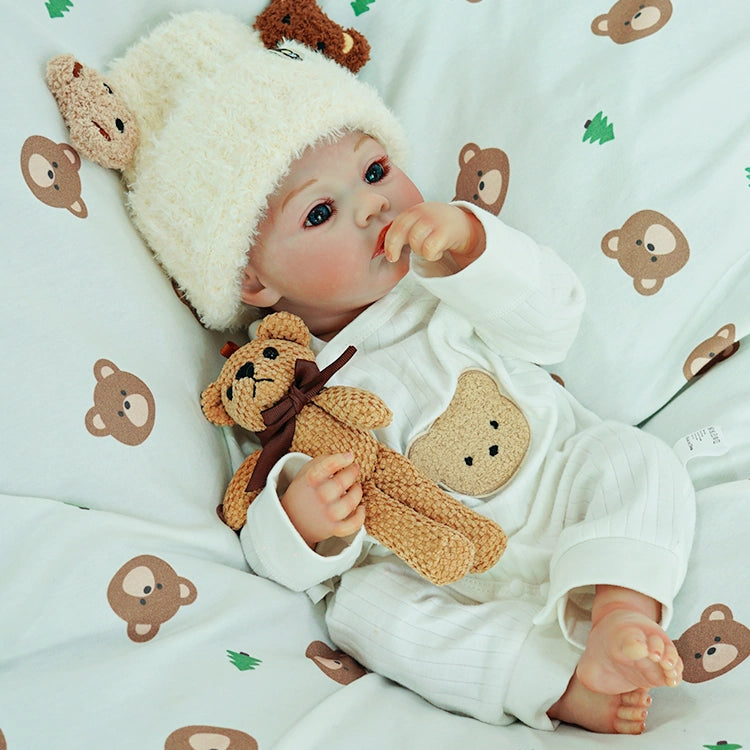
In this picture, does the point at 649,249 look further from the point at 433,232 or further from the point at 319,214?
the point at 319,214

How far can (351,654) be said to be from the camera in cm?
110

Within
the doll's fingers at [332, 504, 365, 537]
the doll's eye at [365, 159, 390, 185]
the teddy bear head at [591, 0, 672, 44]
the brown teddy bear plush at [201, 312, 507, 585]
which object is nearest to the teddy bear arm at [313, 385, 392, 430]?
the brown teddy bear plush at [201, 312, 507, 585]

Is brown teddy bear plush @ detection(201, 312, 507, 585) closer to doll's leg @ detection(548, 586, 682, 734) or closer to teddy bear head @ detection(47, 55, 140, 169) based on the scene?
doll's leg @ detection(548, 586, 682, 734)

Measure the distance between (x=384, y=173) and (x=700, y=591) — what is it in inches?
27.7

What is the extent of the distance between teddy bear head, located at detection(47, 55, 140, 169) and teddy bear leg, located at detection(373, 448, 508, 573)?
56 cm

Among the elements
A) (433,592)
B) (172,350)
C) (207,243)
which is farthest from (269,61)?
(433,592)

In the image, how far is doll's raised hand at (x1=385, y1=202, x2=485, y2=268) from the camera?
41.4 inches

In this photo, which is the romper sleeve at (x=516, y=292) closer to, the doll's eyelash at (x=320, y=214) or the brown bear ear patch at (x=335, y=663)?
the doll's eyelash at (x=320, y=214)

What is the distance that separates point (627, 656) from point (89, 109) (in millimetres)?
946

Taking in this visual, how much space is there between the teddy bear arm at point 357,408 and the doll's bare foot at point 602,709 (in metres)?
0.38

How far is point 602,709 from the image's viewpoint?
94 cm

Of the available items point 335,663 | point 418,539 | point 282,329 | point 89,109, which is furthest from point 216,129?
point 335,663

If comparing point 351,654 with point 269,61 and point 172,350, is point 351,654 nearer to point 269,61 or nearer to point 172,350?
point 172,350

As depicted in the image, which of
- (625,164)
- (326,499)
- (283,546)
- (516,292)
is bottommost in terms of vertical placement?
(283,546)
